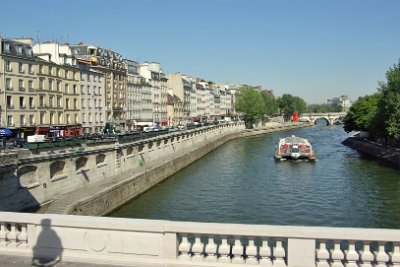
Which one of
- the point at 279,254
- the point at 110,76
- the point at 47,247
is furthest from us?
the point at 110,76

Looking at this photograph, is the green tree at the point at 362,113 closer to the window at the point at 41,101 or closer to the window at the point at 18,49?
the window at the point at 41,101

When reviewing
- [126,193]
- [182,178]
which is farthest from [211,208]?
[182,178]

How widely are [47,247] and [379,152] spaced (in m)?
60.2

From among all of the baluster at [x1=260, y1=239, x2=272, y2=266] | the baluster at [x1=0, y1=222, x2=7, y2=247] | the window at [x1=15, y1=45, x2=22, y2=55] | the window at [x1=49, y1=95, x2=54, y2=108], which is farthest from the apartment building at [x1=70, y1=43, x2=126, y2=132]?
the baluster at [x1=260, y1=239, x2=272, y2=266]

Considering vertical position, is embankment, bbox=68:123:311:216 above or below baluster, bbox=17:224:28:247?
below

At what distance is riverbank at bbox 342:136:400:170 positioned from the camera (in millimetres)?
53537

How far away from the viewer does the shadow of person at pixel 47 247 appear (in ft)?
27.8

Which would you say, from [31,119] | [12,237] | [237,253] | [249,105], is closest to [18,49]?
[31,119]

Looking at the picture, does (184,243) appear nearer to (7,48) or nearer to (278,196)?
(278,196)

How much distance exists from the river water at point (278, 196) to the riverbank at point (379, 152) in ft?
5.40

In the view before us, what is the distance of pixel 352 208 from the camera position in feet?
102

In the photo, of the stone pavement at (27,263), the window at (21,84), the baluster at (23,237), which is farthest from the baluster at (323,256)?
the window at (21,84)

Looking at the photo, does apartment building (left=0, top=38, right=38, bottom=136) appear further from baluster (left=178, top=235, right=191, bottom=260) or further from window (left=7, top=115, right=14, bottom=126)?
baluster (left=178, top=235, right=191, bottom=260)

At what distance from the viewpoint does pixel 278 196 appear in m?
35.6
